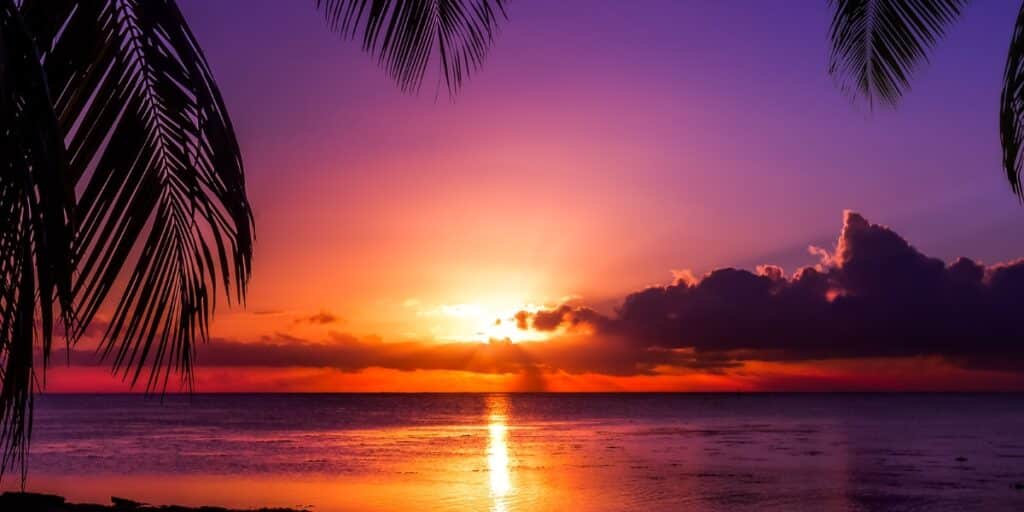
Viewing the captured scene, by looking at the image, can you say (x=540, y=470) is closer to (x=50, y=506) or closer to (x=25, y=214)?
(x=50, y=506)

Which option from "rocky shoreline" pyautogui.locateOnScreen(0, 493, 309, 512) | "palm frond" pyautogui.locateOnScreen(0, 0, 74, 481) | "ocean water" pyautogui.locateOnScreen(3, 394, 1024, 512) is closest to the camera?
"palm frond" pyautogui.locateOnScreen(0, 0, 74, 481)

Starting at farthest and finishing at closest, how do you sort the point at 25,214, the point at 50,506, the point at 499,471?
the point at 499,471
the point at 50,506
the point at 25,214

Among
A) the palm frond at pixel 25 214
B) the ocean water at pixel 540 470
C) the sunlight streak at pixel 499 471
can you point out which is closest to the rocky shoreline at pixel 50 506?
the ocean water at pixel 540 470

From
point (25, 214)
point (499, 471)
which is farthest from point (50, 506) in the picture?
point (499, 471)

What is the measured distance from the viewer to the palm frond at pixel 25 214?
2504 mm

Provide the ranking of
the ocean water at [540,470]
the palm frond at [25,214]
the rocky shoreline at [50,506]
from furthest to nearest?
the ocean water at [540,470] → the rocky shoreline at [50,506] → the palm frond at [25,214]

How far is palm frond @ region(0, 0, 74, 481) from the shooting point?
2504mm

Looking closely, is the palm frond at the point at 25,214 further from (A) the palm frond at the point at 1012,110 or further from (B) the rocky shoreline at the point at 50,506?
(B) the rocky shoreline at the point at 50,506

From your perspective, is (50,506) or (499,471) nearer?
(50,506)

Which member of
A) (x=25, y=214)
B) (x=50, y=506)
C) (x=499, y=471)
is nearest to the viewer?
(x=25, y=214)

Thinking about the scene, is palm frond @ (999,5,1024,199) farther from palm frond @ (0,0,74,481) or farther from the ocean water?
the ocean water

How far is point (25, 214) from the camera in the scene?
2.74 m

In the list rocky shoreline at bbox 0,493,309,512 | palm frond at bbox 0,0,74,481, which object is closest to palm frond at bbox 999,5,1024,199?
palm frond at bbox 0,0,74,481

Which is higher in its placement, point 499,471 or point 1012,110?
point 1012,110
